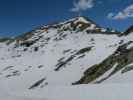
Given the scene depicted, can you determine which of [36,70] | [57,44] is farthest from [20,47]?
[36,70]

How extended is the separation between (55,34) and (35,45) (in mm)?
15001

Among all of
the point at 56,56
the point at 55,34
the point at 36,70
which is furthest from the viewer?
the point at 55,34

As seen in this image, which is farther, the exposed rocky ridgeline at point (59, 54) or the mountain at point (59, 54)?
the exposed rocky ridgeline at point (59, 54)

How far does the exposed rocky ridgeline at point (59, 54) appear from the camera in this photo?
68438mm

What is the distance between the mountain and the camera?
222 ft

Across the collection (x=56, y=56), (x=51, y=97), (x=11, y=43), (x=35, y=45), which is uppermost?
(x=11, y=43)

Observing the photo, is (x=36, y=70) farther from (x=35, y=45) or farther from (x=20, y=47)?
(x=20, y=47)

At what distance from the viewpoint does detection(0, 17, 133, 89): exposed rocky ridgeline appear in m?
68.4

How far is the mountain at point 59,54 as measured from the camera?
67562mm

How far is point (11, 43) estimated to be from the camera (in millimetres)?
169875

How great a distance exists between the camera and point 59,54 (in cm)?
11006

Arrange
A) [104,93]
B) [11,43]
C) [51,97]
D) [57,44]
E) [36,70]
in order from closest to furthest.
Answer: [104,93] < [51,97] < [36,70] < [57,44] < [11,43]

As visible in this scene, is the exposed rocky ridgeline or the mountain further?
the exposed rocky ridgeline

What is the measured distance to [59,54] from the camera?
361 ft
